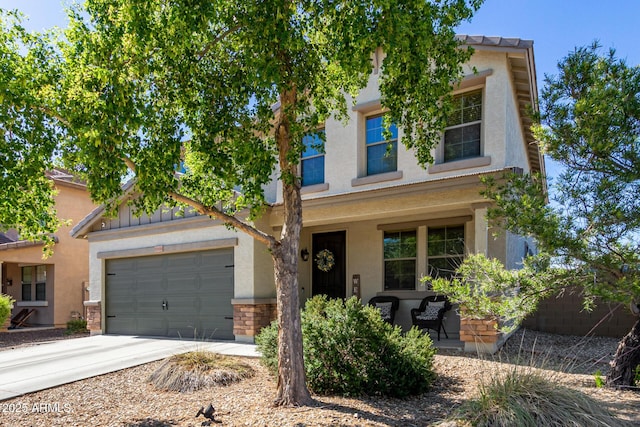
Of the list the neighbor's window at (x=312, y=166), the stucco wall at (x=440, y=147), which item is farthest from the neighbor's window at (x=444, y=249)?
the neighbor's window at (x=312, y=166)

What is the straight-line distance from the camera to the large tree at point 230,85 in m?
4.48

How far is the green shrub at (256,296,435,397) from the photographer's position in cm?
575

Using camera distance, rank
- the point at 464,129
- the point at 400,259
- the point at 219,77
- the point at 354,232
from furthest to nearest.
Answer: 1. the point at 354,232
2. the point at 400,259
3. the point at 464,129
4. the point at 219,77

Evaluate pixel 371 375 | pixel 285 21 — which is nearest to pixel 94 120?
pixel 285 21

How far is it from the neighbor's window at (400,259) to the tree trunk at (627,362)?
5.37 m

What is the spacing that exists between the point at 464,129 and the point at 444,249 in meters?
3.05

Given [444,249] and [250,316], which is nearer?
[250,316]

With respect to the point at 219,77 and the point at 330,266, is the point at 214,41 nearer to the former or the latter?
the point at 219,77

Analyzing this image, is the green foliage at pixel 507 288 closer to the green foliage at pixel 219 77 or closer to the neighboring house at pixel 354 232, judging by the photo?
the green foliage at pixel 219 77

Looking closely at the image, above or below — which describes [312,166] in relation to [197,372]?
above

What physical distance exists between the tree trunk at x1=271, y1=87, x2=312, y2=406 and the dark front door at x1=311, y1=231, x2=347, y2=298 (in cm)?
671

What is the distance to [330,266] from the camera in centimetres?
1222

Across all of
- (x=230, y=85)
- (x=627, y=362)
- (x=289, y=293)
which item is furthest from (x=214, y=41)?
(x=627, y=362)

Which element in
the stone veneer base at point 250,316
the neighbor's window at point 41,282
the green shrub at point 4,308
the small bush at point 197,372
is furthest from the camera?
the neighbor's window at point 41,282
